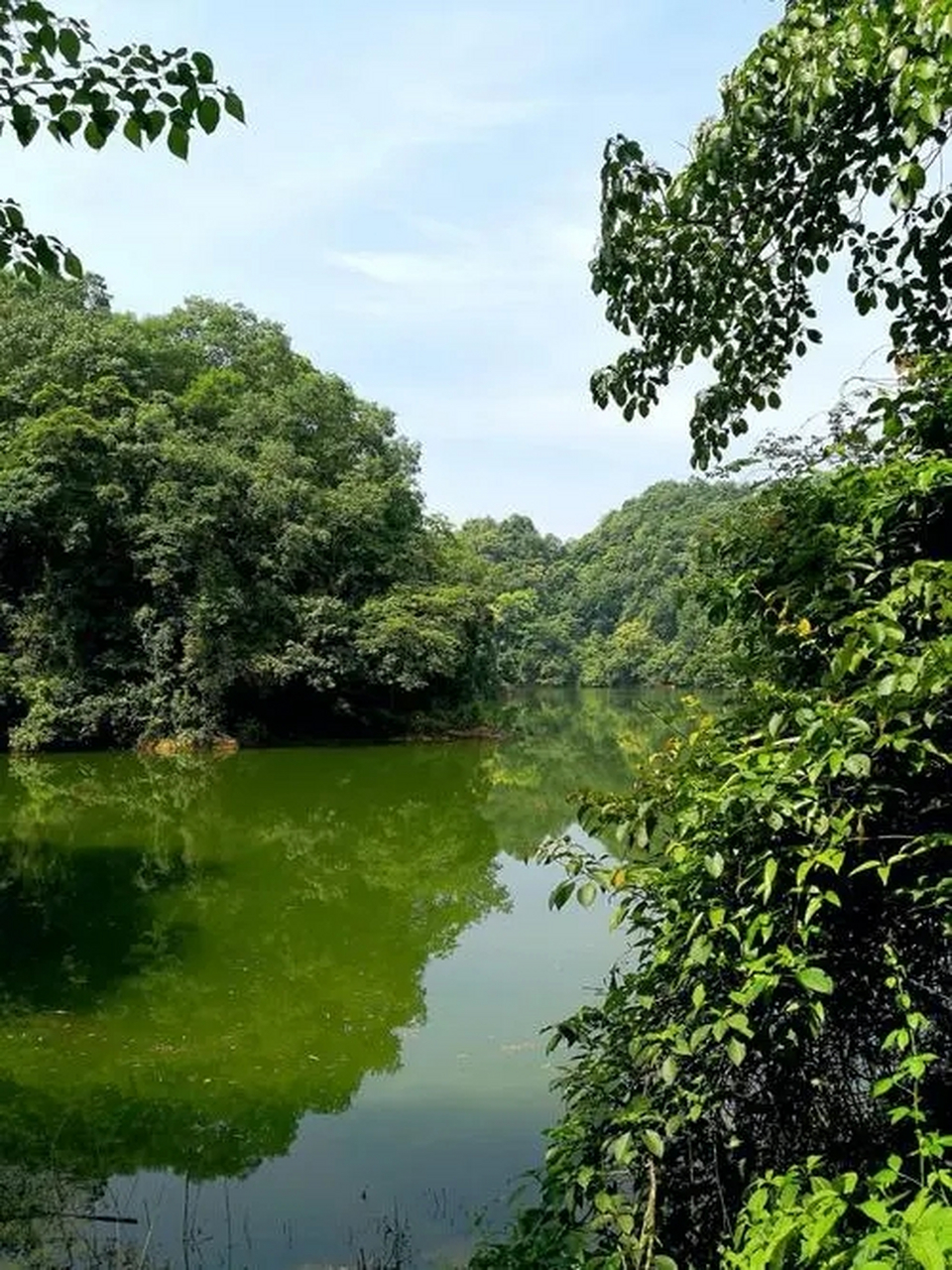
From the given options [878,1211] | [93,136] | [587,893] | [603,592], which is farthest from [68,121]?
[603,592]

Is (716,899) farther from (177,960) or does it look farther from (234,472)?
(234,472)

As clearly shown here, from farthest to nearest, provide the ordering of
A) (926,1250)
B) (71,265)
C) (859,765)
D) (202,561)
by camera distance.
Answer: (202,561) < (71,265) < (859,765) < (926,1250)

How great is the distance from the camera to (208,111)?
1831 millimetres

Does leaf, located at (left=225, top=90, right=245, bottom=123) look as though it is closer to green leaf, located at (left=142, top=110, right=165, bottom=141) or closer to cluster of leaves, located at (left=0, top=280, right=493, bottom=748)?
green leaf, located at (left=142, top=110, right=165, bottom=141)

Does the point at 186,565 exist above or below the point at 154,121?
above

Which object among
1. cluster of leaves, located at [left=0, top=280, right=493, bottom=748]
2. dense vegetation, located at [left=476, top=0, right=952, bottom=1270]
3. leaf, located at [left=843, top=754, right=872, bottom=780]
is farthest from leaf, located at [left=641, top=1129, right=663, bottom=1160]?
cluster of leaves, located at [left=0, top=280, right=493, bottom=748]

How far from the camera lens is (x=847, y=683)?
1.81m

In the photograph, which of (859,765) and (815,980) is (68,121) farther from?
(815,980)

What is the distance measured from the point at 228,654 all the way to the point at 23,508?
4340 millimetres

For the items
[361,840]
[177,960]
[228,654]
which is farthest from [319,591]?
[177,960]

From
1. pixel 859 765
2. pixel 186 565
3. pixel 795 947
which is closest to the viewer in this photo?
pixel 859 765

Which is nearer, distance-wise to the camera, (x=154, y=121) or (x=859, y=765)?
(x=859, y=765)

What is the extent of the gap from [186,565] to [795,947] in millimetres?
19329

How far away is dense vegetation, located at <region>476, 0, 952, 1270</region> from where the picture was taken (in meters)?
1.56
